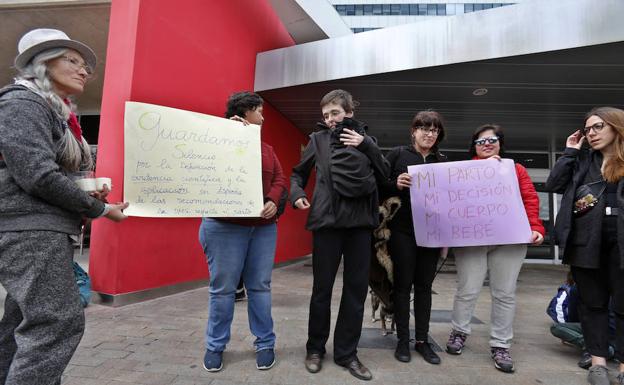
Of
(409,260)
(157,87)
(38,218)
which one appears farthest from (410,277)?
(157,87)

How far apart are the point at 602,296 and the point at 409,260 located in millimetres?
1283

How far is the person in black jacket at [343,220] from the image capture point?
2406 millimetres

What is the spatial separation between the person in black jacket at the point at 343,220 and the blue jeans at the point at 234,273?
1.12 feet

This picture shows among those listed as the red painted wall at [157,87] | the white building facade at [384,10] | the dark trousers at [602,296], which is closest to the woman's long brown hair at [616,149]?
the dark trousers at [602,296]

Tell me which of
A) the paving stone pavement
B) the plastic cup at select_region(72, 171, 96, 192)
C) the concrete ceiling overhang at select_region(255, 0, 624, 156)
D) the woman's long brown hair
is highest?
the concrete ceiling overhang at select_region(255, 0, 624, 156)

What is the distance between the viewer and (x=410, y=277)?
107 inches

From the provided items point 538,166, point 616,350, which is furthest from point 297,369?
point 538,166

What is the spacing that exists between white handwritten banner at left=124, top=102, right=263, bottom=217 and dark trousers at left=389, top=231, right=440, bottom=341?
111 cm

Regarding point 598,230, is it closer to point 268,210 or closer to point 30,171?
point 268,210

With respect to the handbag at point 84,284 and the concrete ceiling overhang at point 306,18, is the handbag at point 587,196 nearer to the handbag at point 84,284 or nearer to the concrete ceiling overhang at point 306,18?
the handbag at point 84,284

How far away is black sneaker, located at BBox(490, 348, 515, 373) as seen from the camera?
2.56 meters

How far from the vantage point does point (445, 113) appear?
8.05m

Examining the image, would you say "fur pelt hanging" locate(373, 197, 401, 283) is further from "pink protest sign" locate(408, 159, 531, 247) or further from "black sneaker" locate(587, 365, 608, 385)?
"black sneaker" locate(587, 365, 608, 385)

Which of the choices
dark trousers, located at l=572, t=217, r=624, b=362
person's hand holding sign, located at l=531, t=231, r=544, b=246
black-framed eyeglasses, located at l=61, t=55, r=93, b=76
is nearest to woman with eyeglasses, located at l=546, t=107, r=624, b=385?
dark trousers, located at l=572, t=217, r=624, b=362
